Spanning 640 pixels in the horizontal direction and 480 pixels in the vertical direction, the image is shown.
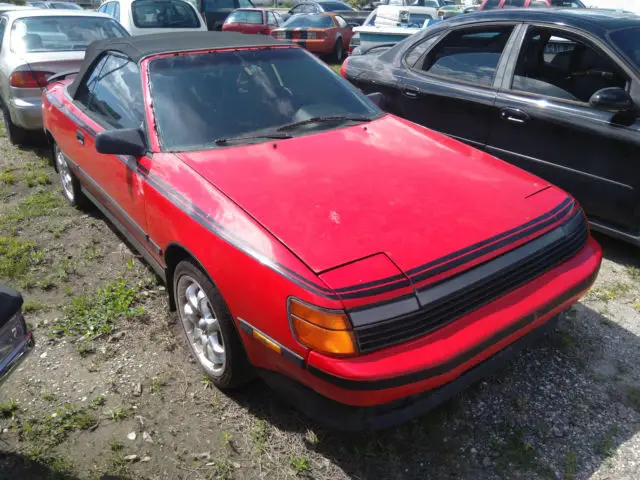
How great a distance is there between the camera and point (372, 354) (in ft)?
6.01

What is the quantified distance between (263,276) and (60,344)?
161 centimetres

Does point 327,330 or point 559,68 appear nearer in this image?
point 327,330

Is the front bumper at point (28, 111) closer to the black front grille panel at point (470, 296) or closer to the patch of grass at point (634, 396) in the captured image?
the black front grille panel at point (470, 296)

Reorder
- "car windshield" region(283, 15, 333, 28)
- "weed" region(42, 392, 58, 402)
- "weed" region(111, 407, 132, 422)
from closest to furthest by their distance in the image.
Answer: "weed" region(111, 407, 132, 422), "weed" region(42, 392, 58, 402), "car windshield" region(283, 15, 333, 28)

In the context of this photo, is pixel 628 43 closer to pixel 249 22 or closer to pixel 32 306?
pixel 32 306

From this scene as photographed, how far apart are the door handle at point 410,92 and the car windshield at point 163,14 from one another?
5.62 meters

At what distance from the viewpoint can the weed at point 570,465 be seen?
2131mm

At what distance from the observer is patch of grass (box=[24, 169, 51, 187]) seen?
201 inches

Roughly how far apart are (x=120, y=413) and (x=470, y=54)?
150 inches

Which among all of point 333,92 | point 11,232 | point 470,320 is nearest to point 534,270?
point 470,320

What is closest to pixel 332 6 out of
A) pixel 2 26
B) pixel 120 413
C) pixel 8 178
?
pixel 2 26

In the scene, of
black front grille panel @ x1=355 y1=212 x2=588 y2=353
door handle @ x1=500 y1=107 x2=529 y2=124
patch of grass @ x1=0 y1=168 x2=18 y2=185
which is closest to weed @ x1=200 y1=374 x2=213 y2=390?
→ black front grille panel @ x1=355 y1=212 x2=588 y2=353

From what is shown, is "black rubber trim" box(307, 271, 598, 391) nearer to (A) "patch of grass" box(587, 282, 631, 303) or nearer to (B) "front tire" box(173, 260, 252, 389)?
(B) "front tire" box(173, 260, 252, 389)

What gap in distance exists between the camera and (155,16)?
8688 millimetres
